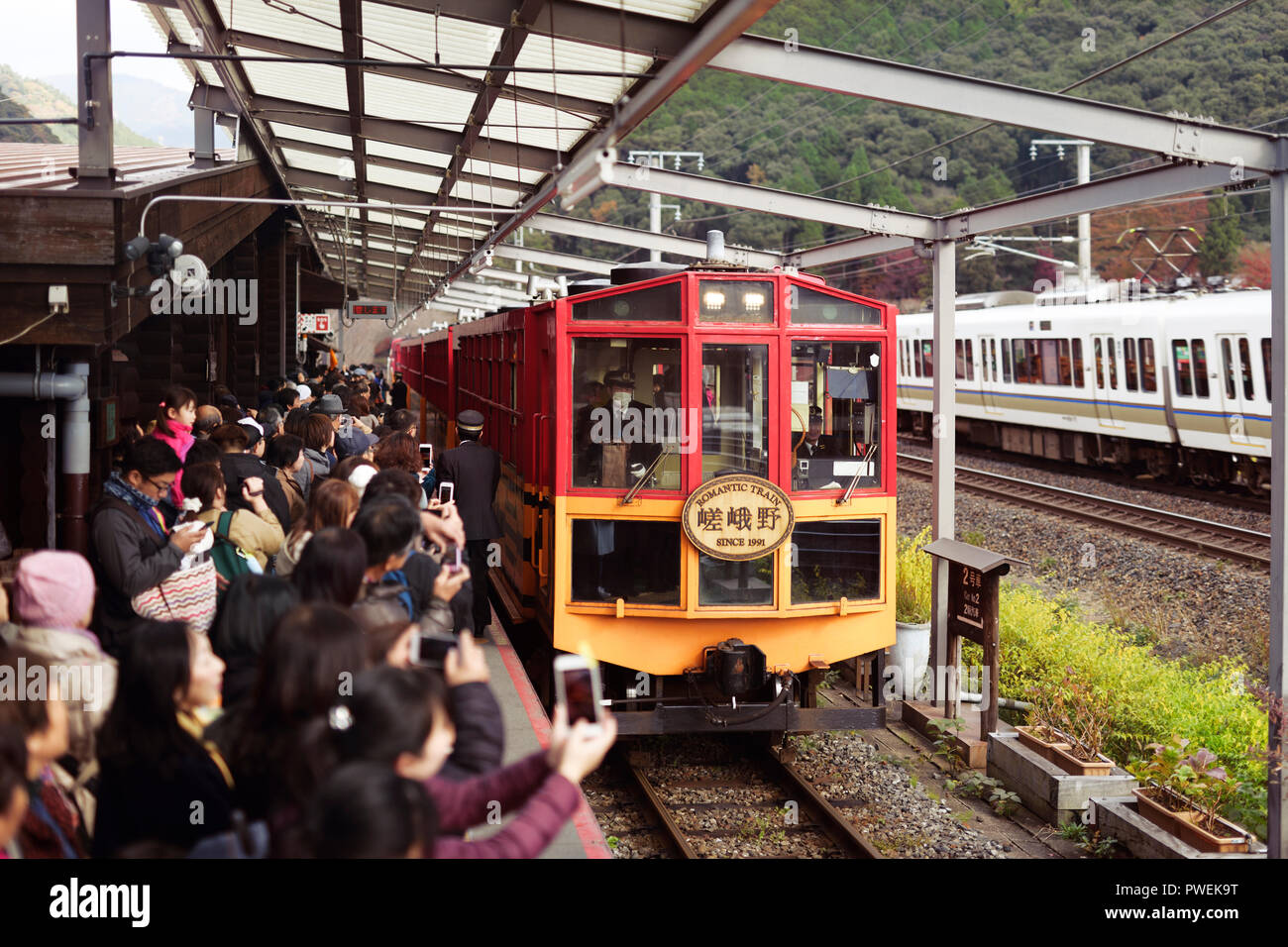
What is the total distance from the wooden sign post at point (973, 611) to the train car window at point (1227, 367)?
9.23m

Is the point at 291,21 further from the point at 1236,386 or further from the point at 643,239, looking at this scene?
the point at 1236,386

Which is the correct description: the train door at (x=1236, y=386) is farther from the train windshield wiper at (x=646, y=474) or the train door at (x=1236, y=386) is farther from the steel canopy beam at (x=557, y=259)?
the train windshield wiper at (x=646, y=474)

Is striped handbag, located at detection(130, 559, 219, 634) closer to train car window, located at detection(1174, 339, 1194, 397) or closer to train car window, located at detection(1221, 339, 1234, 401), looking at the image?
train car window, located at detection(1221, 339, 1234, 401)

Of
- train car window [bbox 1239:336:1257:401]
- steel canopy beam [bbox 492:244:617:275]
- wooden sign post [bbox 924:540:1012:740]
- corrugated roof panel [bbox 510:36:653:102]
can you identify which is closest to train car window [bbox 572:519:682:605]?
wooden sign post [bbox 924:540:1012:740]

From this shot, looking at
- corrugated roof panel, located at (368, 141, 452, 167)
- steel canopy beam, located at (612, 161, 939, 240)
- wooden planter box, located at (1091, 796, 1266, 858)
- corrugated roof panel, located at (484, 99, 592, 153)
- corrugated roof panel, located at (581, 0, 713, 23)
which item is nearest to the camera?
corrugated roof panel, located at (581, 0, 713, 23)

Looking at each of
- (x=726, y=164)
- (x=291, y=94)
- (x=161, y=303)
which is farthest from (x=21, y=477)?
(x=726, y=164)

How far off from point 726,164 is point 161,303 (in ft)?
159

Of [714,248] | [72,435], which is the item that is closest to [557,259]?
[714,248]

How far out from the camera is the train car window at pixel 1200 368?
1752 cm

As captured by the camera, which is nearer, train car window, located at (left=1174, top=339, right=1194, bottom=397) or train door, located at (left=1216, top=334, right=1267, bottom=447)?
train door, located at (left=1216, top=334, right=1267, bottom=447)

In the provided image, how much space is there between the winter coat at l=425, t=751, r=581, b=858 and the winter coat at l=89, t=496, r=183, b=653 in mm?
2179

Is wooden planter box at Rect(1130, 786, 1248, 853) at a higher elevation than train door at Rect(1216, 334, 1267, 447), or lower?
lower

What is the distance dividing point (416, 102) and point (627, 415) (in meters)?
3.76

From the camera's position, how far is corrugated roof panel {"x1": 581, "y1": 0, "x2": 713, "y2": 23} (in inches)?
243
